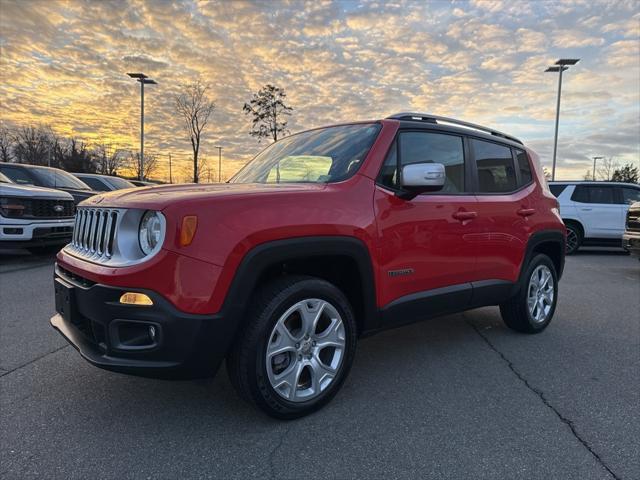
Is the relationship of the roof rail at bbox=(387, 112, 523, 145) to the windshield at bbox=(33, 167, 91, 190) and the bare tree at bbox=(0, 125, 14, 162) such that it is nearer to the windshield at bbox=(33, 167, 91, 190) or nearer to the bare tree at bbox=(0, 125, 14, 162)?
the windshield at bbox=(33, 167, 91, 190)

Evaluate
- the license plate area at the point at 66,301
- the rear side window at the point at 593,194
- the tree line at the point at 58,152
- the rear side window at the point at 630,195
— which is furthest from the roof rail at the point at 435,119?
the tree line at the point at 58,152

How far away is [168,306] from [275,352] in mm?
651

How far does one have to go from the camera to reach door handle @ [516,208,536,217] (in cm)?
415

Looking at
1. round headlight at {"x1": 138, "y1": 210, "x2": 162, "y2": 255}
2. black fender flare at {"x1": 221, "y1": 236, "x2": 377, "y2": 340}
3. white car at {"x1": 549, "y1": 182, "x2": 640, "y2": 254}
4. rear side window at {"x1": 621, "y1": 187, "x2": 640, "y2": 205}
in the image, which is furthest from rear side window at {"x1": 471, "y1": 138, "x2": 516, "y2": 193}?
rear side window at {"x1": 621, "y1": 187, "x2": 640, "y2": 205}

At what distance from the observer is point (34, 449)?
7.57ft

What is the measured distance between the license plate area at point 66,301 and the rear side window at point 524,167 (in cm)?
385

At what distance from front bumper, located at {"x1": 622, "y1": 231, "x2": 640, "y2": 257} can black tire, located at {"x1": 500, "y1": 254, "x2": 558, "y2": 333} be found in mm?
4232

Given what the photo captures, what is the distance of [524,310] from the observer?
4289mm

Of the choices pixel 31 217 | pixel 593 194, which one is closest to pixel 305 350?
pixel 31 217

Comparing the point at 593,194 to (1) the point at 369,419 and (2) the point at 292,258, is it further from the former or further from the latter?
(2) the point at 292,258

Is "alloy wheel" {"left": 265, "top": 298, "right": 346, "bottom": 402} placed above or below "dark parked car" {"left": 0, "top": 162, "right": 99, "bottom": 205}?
below

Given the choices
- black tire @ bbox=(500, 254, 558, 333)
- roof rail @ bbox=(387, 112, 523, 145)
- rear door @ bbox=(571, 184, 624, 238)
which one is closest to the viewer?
roof rail @ bbox=(387, 112, 523, 145)

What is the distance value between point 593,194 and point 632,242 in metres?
4.06

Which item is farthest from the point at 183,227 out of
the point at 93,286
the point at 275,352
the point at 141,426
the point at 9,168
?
the point at 9,168
